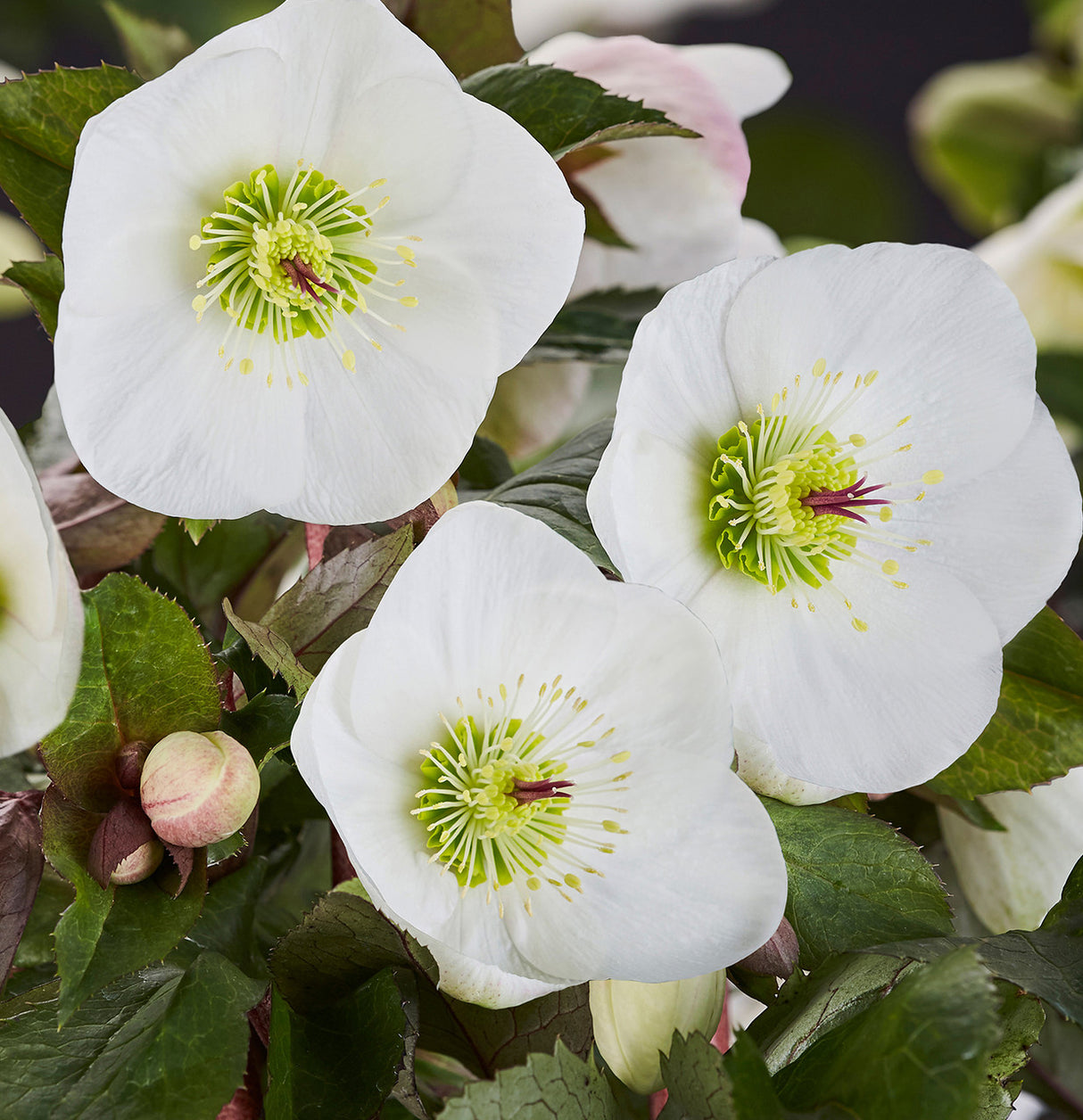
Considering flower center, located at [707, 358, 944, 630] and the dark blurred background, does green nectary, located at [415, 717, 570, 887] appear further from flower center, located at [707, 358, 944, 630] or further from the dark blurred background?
the dark blurred background

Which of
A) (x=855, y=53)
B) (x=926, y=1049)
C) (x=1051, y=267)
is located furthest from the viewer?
(x=855, y=53)

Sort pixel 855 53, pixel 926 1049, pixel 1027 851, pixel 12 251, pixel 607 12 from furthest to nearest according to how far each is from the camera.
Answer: pixel 855 53, pixel 607 12, pixel 12 251, pixel 1027 851, pixel 926 1049

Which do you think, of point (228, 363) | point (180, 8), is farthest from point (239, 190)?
point (180, 8)

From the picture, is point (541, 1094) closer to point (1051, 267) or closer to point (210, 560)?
point (210, 560)

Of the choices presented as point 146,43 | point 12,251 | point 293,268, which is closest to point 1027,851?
point 293,268

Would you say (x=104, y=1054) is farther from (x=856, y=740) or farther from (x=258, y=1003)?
(x=856, y=740)

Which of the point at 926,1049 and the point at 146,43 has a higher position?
the point at 146,43

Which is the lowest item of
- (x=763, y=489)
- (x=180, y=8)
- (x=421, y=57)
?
(x=180, y=8)

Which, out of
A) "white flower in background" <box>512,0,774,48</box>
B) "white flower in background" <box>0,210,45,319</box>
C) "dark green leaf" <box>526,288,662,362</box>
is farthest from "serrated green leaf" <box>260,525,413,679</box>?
"white flower in background" <box>512,0,774,48</box>
